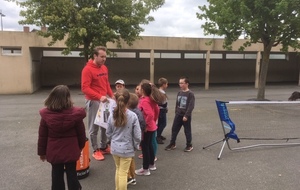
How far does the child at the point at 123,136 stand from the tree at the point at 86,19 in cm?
1027

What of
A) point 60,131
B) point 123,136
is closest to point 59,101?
point 60,131

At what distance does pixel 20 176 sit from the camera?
4406 mm

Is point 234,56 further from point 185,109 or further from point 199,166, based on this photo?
point 199,166

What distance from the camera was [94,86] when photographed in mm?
4953

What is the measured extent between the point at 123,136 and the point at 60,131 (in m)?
0.89

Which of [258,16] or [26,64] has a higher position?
[258,16]

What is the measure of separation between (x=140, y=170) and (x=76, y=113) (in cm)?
189

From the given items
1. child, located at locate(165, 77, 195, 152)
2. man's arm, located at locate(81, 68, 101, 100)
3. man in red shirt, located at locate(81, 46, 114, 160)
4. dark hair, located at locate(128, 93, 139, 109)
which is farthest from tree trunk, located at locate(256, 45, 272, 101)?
dark hair, located at locate(128, 93, 139, 109)

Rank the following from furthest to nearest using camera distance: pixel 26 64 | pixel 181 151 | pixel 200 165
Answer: pixel 26 64 → pixel 181 151 → pixel 200 165

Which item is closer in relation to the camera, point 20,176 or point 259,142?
point 20,176

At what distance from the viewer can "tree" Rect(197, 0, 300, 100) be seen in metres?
11.0

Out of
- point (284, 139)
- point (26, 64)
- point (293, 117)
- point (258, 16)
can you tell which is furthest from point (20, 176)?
point (26, 64)

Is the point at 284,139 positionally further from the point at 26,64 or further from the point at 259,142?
the point at 26,64

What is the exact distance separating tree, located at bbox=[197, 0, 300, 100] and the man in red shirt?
8.37 metres
